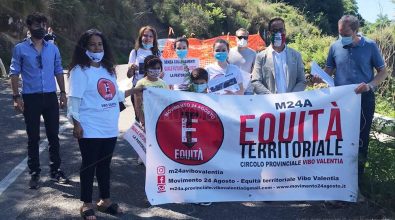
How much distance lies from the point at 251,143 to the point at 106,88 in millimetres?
1552

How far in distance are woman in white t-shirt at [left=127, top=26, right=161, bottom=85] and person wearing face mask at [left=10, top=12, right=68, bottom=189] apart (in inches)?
45.6

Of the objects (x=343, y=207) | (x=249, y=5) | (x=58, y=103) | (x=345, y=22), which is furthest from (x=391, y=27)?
(x=249, y=5)

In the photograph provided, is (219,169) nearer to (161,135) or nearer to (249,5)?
(161,135)

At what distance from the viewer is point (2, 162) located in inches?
296

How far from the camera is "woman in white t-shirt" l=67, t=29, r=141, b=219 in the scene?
5125 mm

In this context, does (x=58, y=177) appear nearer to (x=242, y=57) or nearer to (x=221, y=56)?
(x=221, y=56)

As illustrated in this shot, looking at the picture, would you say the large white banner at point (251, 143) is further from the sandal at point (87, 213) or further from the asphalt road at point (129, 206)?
the sandal at point (87, 213)

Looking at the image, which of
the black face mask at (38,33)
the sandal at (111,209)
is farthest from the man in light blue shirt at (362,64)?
the black face mask at (38,33)

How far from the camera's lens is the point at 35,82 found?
20.4ft

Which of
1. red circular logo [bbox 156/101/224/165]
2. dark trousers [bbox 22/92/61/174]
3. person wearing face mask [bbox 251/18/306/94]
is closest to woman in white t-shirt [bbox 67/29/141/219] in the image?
red circular logo [bbox 156/101/224/165]

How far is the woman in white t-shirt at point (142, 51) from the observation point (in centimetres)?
720

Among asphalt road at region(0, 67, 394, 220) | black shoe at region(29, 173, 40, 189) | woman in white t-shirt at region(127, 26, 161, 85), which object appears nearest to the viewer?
asphalt road at region(0, 67, 394, 220)

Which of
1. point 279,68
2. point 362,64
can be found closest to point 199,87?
point 279,68

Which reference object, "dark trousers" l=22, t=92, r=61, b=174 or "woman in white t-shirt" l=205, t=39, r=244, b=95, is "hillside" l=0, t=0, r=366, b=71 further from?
"woman in white t-shirt" l=205, t=39, r=244, b=95
